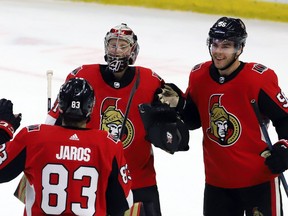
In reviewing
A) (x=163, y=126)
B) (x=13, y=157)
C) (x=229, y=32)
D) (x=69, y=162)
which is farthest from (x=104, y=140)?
(x=229, y=32)

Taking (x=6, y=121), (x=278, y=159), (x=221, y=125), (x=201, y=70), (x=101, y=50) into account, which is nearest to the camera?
(x=6, y=121)

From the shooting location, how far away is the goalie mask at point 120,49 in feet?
10.3

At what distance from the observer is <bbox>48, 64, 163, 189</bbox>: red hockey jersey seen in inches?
123

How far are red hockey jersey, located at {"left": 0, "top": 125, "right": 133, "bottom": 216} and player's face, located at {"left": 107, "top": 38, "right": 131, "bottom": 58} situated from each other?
0.68m

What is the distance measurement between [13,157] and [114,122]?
2.24 feet

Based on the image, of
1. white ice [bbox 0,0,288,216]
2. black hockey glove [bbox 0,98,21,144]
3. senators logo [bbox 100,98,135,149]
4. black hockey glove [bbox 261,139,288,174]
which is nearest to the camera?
black hockey glove [bbox 0,98,21,144]

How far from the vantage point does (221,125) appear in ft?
10.3

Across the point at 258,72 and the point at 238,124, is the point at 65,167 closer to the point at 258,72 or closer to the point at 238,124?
the point at 238,124

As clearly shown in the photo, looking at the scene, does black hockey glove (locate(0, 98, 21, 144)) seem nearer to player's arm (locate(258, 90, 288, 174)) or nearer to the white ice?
player's arm (locate(258, 90, 288, 174))

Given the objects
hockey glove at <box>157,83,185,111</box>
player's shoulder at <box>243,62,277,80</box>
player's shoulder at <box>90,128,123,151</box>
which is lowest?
player's shoulder at <box>90,128,123,151</box>

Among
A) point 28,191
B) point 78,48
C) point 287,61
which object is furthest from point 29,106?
point 28,191

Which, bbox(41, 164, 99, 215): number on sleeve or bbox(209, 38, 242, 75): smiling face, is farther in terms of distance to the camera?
bbox(209, 38, 242, 75): smiling face

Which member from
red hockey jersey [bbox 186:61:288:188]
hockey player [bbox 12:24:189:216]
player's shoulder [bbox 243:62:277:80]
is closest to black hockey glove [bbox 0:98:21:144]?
hockey player [bbox 12:24:189:216]

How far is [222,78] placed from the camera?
3.14m
